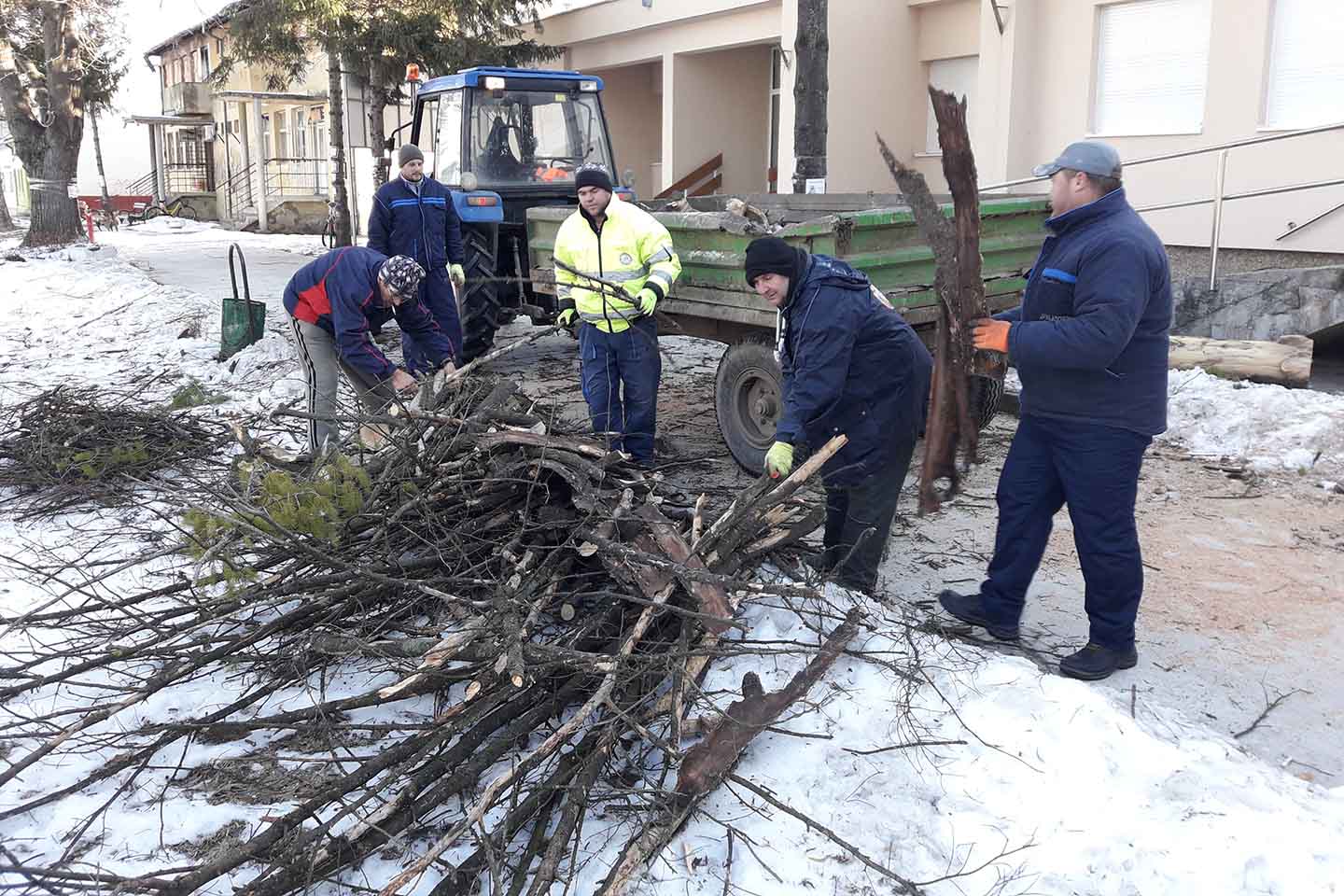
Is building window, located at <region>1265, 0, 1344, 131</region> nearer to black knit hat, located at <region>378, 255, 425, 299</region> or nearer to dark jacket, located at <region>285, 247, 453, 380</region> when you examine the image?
black knit hat, located at <region>378, 255, 425, 299</region>

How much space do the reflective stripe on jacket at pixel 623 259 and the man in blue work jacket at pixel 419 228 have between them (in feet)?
5.51

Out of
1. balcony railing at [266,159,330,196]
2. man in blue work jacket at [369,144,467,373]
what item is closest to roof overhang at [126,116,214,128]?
balcony railing at [266,159,330,196]

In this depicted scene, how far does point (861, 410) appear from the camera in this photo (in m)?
4.02

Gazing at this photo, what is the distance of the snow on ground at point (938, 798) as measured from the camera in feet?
8.44

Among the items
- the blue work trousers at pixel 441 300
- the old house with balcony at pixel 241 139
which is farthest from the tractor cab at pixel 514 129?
the old house with balcony at pixel 241 139

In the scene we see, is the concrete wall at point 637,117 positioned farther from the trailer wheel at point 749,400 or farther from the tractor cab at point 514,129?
the trailer wheel at point 749,400

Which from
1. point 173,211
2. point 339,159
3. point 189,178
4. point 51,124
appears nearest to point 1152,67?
point 339,159

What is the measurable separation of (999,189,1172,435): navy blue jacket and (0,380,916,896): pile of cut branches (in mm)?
813

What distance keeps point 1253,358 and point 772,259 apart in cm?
472

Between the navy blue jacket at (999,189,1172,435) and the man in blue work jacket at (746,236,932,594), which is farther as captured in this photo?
the man in blue work jacket at (746,236,932,594)

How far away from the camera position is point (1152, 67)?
34.1 feet

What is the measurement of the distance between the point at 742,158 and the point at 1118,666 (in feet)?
50.4

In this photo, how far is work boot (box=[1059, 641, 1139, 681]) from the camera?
3574 millimetres

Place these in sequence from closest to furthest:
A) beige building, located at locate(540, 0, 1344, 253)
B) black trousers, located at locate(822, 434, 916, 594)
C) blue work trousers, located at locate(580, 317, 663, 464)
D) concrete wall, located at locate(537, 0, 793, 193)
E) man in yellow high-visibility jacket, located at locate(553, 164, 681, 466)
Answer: black trousers, located at locate(822, 434, 916, 594), man in yellow high-visibility jacket, located at locate(553, 164, 681, 466), blue work trousers, located at locate(580, 317, 663, 464), beige building, located at locate(540, 0, 1344, 253), concrete wall, located at locate(537, 0, 793, 193)
